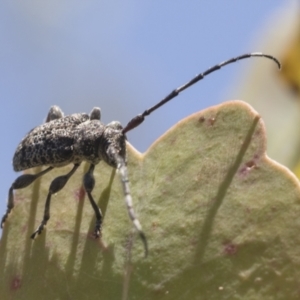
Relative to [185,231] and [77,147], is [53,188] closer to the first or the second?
[77,147]

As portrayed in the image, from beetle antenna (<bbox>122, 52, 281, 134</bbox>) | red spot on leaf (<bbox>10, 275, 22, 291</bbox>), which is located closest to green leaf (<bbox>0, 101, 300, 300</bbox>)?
red spot on leaf (<bbox>10, 275, 22, 291</bbox>)

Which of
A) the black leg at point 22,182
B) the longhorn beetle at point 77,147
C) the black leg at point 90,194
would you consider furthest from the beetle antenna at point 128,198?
the black leg at point 22,182

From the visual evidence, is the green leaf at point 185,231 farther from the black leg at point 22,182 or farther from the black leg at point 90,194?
the black leg at point 22,182

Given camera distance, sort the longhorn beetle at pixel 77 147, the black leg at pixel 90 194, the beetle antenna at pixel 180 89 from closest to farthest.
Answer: the black leg at pixel 90 194
the longhorn beetle at pixel 77 147
the beetle antenna at pixel 180 89

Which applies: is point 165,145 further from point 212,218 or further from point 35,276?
point 35,276

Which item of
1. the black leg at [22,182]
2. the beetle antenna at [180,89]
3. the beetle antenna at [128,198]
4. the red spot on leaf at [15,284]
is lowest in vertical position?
the red spot on leaf at [15,284]

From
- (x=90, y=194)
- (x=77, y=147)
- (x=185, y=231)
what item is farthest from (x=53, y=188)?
(x=185, y=231)
